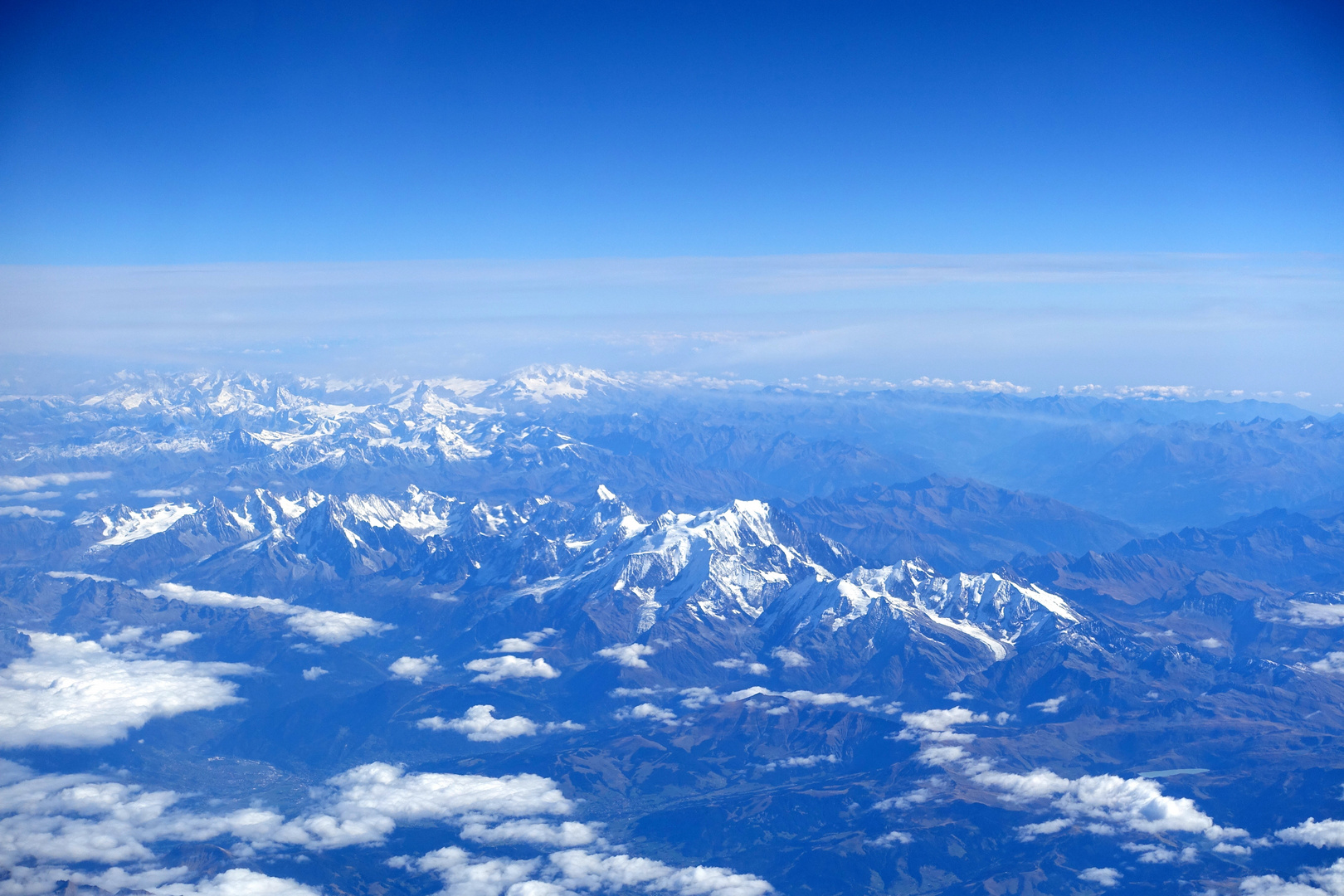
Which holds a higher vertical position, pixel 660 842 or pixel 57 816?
pixel 57 816

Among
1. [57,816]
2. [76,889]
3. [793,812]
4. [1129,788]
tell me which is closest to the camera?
[76,889]

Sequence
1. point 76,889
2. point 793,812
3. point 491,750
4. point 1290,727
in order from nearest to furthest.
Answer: point 76,889, point 793,812, point 1290,727, point 491,750

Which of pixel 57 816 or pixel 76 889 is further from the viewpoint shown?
pixel 57 816

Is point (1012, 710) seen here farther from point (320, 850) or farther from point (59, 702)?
point (59, 702)

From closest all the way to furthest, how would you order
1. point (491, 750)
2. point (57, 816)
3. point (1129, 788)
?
point (57, 816) < point (1129, 788) < point (491, 750)

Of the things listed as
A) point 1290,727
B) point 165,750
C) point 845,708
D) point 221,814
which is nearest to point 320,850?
point 221,814

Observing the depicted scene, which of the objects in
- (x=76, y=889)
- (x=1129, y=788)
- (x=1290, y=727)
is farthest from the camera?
(x=1290, y=727)

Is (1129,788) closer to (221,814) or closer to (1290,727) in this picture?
(1290,727)

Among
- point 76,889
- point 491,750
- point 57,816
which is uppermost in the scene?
point 76,889

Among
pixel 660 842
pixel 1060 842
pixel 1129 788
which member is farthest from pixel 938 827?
pixel 660 842
